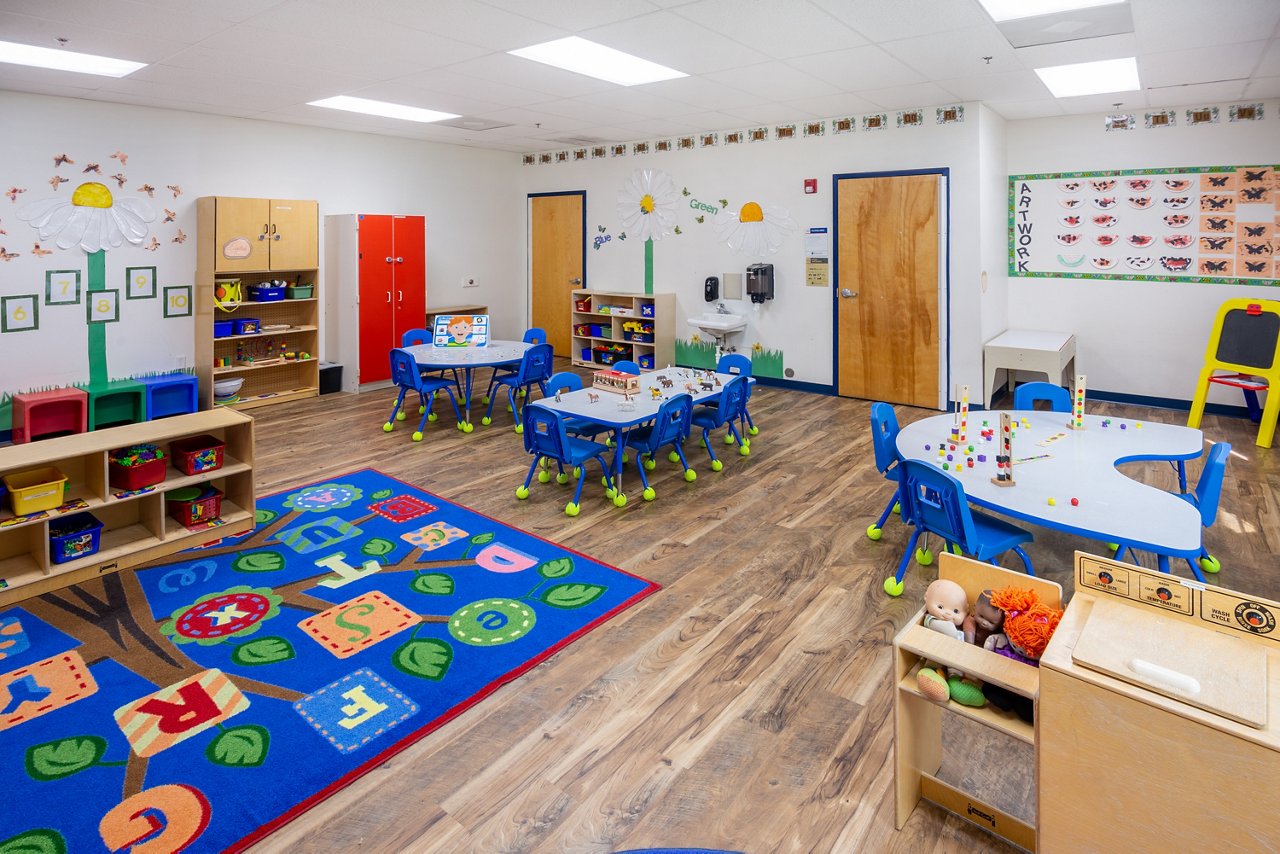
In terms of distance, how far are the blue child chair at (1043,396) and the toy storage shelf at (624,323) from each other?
187 inches

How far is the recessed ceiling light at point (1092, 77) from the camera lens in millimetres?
5422

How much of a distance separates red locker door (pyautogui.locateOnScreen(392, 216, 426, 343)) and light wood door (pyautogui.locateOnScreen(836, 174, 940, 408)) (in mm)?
4646

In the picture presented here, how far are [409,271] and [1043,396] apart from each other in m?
6.60

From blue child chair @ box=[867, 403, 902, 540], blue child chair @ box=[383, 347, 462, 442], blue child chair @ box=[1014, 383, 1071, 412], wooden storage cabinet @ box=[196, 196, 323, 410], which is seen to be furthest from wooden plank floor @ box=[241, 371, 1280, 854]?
wooden storage cabinet @ box=[196, 196, 323, 410]

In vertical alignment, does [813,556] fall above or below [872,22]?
below

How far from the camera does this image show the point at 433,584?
12.2 ft

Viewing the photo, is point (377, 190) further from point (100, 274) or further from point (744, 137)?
point (744, 137)

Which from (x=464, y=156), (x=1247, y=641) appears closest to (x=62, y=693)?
(x=1247, y=641)

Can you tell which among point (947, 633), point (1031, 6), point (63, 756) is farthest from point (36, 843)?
point (1031, 6)

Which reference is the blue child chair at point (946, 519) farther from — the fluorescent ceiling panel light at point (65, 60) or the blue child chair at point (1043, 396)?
the fluorescent ceiling panel light at point (65, 60)

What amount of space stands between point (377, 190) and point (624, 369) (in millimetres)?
4302

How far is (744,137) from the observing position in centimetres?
822

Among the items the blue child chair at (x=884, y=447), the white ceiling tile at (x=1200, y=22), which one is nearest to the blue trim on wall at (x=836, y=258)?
the white ceiling tile at (x=1200, y=22)

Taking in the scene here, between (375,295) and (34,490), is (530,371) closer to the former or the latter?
(375,295)
